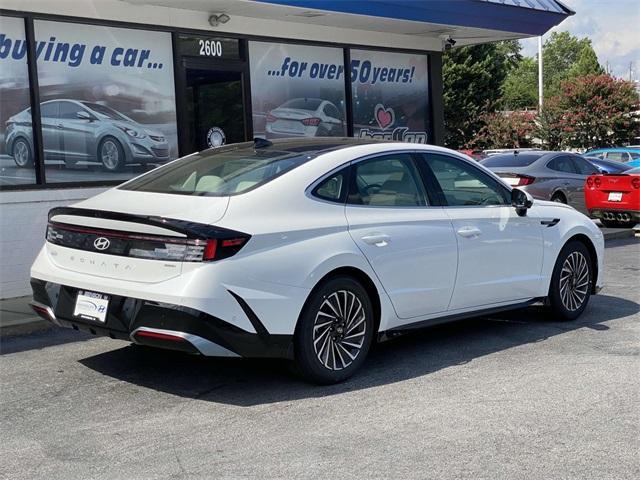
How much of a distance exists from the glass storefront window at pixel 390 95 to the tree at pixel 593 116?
104 feet

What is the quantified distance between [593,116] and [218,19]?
36.7 meters

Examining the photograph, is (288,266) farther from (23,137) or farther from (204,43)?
(204,43)

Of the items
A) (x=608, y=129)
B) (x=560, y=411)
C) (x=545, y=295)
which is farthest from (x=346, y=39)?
(x=608, y=129)

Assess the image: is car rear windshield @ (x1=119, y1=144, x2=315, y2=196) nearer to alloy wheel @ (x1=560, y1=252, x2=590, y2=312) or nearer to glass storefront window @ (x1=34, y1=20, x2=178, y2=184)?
alloy wheel @ (x1=560, y1=252, x2=590, y2=312)

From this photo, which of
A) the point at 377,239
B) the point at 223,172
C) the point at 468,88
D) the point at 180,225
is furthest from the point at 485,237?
the point at 468,88

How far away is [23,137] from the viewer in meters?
9.24

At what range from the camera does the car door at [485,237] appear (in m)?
6.45

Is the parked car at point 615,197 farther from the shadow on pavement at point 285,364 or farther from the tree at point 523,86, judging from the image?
the tree at point 523,86

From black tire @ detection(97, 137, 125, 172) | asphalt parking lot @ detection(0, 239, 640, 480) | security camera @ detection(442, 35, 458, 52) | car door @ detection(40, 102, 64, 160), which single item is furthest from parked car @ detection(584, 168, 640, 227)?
car door @ detection(40, 102, 64, 160)

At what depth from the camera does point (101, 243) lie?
5359mm

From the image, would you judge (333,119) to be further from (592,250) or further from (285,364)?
(285,364)

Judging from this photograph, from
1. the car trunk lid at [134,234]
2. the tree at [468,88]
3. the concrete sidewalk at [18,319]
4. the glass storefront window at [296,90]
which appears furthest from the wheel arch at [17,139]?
the tree at [468,88]

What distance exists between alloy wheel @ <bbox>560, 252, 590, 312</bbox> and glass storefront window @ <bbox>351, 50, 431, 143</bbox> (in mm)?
5903

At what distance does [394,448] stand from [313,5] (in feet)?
22.5
